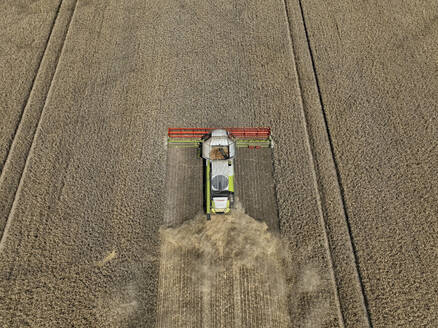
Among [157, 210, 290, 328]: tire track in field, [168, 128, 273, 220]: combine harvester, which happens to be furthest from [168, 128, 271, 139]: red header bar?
[157, 210, 290, 328]: tire track in field

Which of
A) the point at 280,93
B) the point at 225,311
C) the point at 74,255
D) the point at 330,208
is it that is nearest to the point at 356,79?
the point at 280,93

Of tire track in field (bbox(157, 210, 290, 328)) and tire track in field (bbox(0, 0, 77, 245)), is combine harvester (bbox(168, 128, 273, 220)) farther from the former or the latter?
tire track in field (bbox(0, 0, 77, 245))

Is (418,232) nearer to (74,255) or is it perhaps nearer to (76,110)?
(74,255)

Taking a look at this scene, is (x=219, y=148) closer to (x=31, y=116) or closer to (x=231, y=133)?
(x=231, y=133)

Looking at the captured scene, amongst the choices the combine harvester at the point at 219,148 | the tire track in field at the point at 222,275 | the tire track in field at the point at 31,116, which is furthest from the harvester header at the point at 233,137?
the tire track in field at the point at 31,116

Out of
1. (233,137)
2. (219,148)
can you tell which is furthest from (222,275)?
(233,137)
